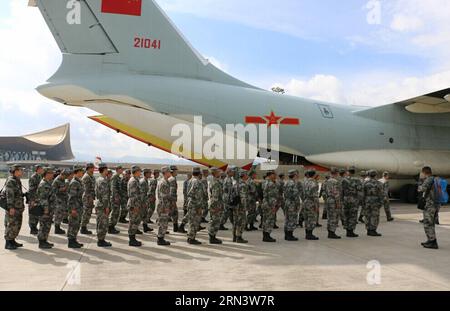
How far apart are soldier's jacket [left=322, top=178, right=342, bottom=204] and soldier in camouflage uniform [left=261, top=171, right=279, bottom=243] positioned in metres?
1.39

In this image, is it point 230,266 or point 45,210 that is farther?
point 45,210

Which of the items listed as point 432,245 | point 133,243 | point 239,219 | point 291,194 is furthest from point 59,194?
point 432,245

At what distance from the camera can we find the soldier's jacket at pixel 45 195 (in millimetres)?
7643

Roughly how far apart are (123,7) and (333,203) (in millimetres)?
8950

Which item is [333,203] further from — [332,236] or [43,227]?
[43,227]

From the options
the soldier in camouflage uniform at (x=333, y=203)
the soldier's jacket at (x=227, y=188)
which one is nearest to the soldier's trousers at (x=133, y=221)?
the soldier's jacket at (x=227, y=188)

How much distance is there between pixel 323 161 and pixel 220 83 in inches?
196

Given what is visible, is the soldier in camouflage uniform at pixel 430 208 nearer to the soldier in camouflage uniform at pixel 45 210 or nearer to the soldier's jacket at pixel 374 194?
the soldier's jacket at pixel 374 194

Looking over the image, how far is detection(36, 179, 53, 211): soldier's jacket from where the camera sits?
25.1 ft

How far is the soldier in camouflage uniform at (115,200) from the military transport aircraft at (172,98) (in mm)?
→ 3007

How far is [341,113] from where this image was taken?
15.8m

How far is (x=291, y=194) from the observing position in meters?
8.87

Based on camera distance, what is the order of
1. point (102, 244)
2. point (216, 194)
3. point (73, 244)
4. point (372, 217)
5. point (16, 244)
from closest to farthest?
1. point (16, 244)
2. point (73, 244)
3. point (102, 244)
4. point (216, 194)
5. point (372, 217)

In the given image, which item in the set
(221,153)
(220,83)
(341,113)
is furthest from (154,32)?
(341,113)
